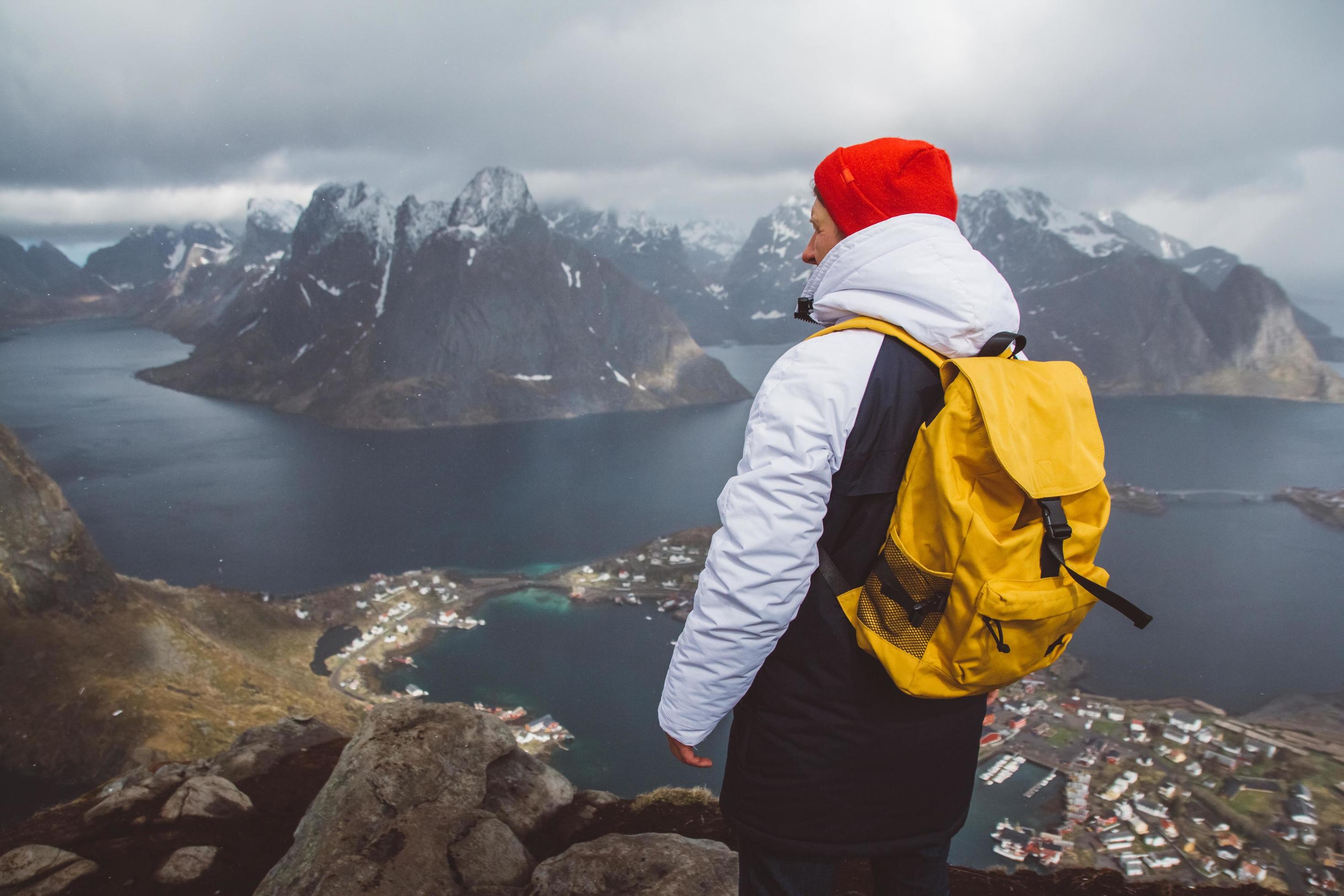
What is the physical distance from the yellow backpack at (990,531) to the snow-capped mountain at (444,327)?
337 ft

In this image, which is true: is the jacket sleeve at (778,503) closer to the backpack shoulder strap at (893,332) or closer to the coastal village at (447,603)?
the backpack shoulder strap at (893,332)

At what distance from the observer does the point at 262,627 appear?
35969 mm

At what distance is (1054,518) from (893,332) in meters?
0.63

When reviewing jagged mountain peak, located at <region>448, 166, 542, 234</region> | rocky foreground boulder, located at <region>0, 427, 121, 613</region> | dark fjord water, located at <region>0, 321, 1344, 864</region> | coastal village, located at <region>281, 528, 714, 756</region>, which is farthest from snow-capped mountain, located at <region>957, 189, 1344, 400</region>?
rocky foreground boulder, located at <region>0, 427, 121, 613</region>

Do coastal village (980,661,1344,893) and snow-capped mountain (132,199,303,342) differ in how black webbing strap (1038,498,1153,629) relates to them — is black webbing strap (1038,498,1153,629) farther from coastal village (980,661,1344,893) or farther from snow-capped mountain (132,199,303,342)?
snow-capped mountain (132,199,303,342)

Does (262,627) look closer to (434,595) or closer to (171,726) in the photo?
(434,595)

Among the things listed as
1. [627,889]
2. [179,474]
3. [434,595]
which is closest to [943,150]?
[627,889]

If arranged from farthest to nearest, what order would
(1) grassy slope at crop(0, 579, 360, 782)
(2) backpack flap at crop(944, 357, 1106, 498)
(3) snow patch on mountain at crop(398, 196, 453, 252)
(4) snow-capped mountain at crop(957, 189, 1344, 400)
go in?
(3) snow patch on mountain at crop(398, 196, 453, 252), (4) snow-capped mountain at crop(957, 189, 1344, 400), (1) grassy slope at crop(0, 579, 360, 782), (2) backpack flap at crop(944, 357, 1106, 498)

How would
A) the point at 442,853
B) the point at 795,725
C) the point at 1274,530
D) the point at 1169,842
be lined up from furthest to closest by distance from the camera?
the point at 1274,530, the point at 1169,842, the point at 442,853, the point at 795,725

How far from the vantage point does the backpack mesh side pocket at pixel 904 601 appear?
1884 mm

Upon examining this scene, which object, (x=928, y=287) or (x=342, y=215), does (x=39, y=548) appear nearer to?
(x=928, y=287)

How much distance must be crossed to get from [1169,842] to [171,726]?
3164cm

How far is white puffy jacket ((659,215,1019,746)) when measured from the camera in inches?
69.6

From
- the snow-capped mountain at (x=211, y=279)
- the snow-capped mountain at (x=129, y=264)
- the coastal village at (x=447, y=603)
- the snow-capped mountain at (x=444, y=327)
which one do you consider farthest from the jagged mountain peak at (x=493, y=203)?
the coastal village at (x=447, y=603)
